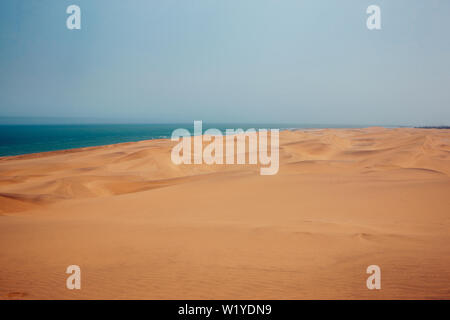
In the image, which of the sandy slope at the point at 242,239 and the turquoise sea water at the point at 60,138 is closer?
the sandy slope at the point at 242,239

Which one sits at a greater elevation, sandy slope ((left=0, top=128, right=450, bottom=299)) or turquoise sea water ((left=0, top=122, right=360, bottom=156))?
turquoise sea water ((left=0, top=122, right=360, bottom=156))

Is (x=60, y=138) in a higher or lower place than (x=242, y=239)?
higher

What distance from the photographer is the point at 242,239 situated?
4.08 meters

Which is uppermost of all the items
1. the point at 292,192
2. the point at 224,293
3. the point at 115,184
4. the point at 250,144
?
the point at 250,144

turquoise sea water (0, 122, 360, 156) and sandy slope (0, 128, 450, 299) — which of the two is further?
turquoise sea water (0, 122, 360, 156)

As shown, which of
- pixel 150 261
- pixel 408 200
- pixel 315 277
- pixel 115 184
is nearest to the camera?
pixel 315 277

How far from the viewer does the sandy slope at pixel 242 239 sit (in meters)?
2.90

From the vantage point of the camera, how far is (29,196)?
7.56 m

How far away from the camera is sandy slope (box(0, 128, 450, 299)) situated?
2896 mm

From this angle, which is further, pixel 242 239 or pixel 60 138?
pixel 60 138

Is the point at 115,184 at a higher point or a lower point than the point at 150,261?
higher
